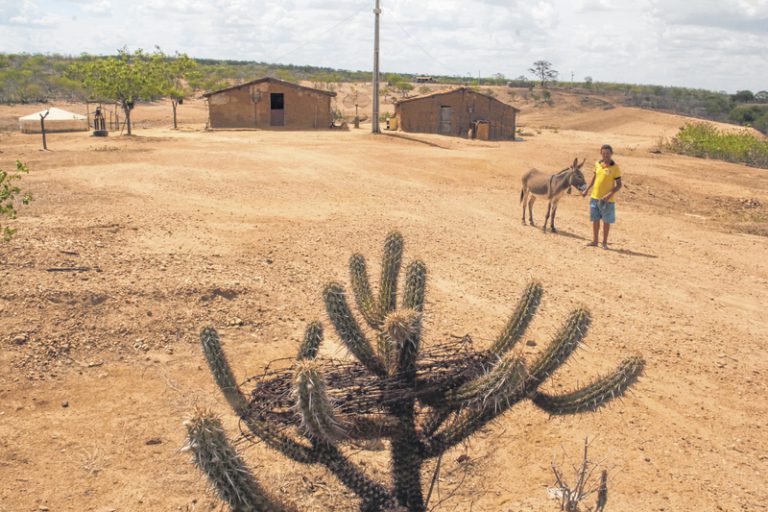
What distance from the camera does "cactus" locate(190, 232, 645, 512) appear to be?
13.5 ft

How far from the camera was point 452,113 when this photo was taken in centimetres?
3503

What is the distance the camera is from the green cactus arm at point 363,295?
5.29m

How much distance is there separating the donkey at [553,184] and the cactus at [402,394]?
8467mm

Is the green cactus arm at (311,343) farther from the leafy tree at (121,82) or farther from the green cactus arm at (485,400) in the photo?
the leafy tree at (121,82)

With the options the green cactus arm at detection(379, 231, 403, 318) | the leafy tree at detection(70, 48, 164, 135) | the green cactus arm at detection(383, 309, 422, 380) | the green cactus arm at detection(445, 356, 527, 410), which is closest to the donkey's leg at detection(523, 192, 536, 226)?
the green cactus arm at detection(379, 231, 403, 318)

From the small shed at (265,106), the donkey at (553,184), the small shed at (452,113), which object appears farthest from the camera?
the small shed at (452,113)

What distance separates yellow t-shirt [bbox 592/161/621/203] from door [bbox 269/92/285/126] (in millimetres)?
26521

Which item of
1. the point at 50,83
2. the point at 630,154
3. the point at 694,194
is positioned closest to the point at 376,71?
the point at 630,154

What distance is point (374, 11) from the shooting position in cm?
2998

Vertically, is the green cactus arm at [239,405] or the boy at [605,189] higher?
the boy at [605,189]

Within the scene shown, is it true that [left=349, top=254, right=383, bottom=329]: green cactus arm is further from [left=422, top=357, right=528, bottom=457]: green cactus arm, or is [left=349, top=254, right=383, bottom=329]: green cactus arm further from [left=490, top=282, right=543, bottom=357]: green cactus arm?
[left=422, top=357, right=528, bottom=457]: green cactus arm

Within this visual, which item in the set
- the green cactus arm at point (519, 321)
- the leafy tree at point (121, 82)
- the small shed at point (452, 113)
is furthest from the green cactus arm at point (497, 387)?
the small shed at point (452, 113)

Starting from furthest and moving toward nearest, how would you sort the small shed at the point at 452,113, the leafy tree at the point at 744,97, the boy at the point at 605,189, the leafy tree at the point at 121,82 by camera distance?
1. the leafy tree at the point at 744,97
2. the small shed at the point at 452,113
3. the leafy tree at the point at 121,82
4. the boy at the point at 605,189

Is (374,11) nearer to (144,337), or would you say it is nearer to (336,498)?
(144,337)
